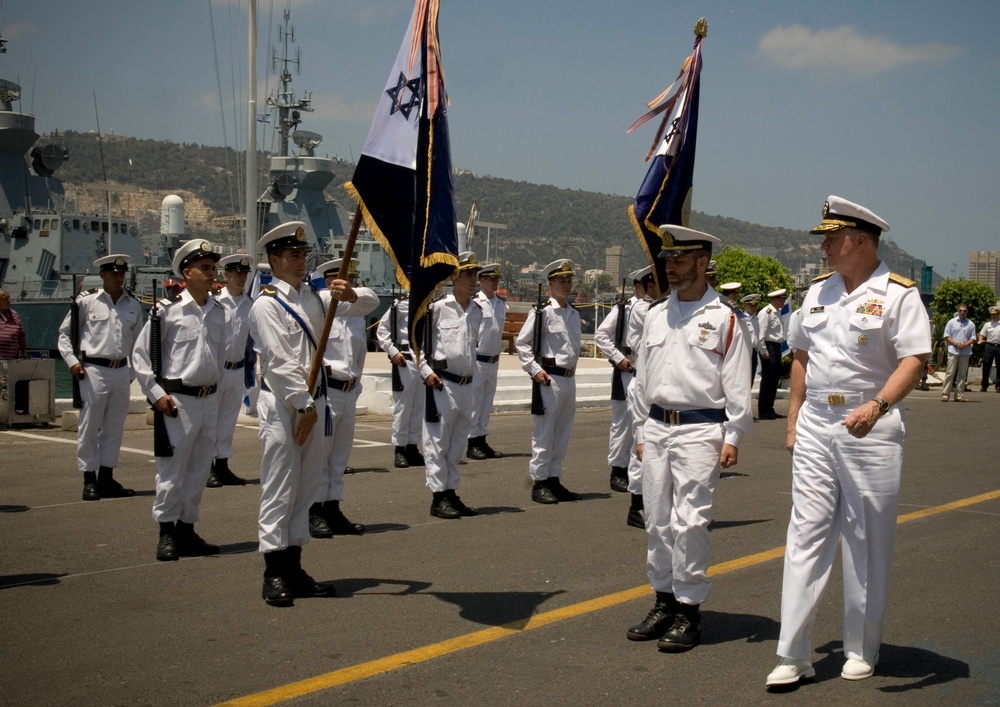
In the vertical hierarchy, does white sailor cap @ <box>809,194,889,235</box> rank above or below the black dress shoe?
above

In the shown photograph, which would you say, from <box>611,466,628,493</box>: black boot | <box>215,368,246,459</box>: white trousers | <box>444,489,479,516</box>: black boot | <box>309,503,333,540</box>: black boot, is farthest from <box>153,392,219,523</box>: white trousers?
<box>611,466,628,493</box>: black boot

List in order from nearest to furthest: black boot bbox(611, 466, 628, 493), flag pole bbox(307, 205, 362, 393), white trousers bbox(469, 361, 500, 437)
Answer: flag pole bbox(307, 205, 362, 393)
black boot bbox(611, 466, 628, 493)
white trousers bbox(469, 361, 500, 437)

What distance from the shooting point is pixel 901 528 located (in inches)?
334

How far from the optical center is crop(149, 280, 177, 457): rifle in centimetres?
761

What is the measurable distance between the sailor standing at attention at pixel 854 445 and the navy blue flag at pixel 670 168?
1.81 m

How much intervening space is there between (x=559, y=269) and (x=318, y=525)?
11.6 feet

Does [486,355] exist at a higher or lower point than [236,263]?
lower

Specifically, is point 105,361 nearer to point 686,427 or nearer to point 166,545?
point 166,545

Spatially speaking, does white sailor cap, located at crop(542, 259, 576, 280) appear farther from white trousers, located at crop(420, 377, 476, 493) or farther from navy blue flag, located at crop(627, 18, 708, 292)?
navy blue flag, located at crop(627, 18, 708, 292)

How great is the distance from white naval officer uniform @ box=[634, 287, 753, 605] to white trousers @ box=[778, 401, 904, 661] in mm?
564

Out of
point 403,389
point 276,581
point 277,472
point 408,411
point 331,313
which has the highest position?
point 331,313

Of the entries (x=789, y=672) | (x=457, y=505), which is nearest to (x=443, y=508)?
(x=457, y=505)

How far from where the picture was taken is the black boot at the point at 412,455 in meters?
12.1

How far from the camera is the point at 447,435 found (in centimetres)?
919
